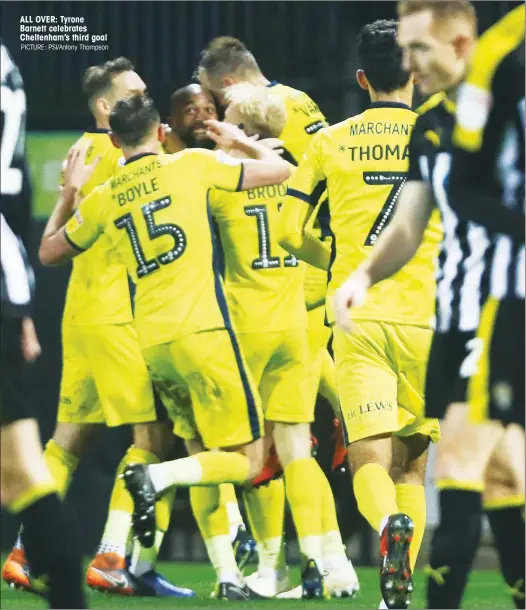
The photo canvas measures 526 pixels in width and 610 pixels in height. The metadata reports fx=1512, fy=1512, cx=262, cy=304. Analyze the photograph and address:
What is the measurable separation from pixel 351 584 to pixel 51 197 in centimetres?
233

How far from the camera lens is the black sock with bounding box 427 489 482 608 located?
144 inches

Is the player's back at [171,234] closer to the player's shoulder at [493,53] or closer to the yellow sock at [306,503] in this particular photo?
the yellow sock at [306,503]

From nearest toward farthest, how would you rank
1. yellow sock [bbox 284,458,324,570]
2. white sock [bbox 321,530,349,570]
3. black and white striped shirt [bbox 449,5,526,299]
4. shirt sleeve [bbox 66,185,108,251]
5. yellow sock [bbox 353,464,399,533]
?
black and white striped shirt [bbox 449,5,526,299], yellow sock [bbox 353,464,399,533], yellow sock [bbox 284,458,324,570], shirt sleeve [bbox 66,185,108,251], white sock [bbox 321,530,349,570]

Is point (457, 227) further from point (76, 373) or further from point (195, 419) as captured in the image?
point (76, 373)

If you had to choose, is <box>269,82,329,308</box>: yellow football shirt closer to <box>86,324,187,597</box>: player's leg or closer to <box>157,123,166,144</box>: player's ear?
<box>157,123,166,144</box>: player's ear

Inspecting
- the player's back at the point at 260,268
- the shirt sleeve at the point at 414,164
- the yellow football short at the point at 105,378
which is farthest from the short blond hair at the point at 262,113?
the shirt sleeve at the point at 414,164

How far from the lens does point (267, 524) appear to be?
576 centimetres

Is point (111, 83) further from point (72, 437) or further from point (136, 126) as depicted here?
point (72, 437)

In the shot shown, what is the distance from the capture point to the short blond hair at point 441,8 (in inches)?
162

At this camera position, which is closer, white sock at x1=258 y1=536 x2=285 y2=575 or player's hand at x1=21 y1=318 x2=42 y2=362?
player's hand at x1=21 y1=318 x2=42 y2=362

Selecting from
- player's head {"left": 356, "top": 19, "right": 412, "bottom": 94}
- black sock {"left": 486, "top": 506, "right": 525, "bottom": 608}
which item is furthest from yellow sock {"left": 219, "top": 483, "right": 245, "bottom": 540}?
black sock {"left": 486, "top": 506, "right": 525, "bottom": 608}

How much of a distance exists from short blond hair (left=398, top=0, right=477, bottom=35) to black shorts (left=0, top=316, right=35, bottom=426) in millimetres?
1408

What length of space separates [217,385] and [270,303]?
515 millimetres

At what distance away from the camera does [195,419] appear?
220 inches
